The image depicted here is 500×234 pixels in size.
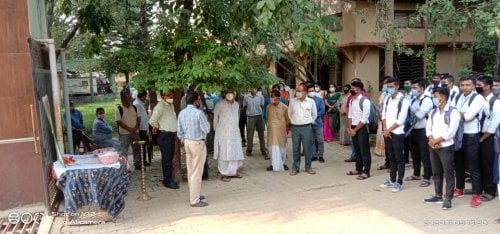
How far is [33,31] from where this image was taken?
6.53 metres

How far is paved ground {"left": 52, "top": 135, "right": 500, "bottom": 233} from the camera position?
5.59 m

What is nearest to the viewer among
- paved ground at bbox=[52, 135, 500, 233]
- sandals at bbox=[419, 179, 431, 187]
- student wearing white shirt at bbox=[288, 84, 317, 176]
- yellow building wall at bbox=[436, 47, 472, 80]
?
paved ground at bbox=[52, 135, 500, 233]

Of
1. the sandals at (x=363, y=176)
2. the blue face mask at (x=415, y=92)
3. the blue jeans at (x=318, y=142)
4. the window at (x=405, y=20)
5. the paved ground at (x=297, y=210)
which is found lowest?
the paved ground at (x=297, y=210)

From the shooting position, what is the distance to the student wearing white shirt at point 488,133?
6.04m

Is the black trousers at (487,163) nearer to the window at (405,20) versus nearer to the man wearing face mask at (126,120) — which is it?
the man wearing face mask at (126,120)

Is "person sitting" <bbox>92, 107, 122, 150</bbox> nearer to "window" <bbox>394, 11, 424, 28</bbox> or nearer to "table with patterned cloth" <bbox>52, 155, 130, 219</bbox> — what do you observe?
"table with patterned cloth" <bbox>52, 155, 130, 219</bbox>

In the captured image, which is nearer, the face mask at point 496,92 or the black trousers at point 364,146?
the face mask at point 496,92

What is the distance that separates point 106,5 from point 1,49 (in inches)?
142

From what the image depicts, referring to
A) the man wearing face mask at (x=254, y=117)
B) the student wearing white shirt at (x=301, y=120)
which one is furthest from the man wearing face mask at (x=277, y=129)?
the man wearing face mask at (x=254, y=117)

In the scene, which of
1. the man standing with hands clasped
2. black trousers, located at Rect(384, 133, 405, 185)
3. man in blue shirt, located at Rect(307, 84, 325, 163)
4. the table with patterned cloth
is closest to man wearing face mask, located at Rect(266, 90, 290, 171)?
Answer: man in blue shirt, located at Rect(307, 84, 325, 163)

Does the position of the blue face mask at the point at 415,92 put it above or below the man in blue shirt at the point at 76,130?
above

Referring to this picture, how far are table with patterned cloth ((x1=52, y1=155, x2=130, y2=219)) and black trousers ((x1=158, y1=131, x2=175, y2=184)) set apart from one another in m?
1.71

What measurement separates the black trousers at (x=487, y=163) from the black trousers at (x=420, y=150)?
3.35ft

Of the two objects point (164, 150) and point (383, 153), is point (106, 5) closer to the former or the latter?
point (164, 150)
